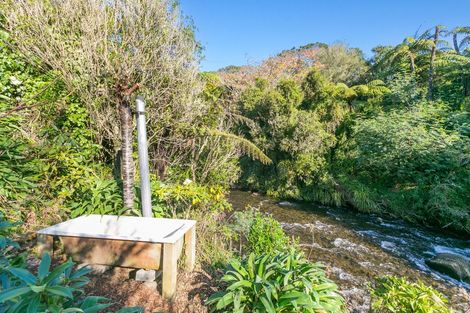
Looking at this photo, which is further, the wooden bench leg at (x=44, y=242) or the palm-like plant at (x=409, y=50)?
the palm-like plant at (x=409, y=50)

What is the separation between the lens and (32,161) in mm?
3301

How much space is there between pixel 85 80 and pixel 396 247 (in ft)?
24.7

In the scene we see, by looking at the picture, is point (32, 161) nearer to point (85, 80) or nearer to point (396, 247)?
point (85, 80)

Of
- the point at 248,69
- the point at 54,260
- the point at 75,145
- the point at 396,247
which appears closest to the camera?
the point at 54,260

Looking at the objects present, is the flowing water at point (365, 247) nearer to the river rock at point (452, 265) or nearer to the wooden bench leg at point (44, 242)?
the river rock at point (452, 265)

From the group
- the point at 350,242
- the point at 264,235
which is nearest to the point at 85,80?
the point at 264,235

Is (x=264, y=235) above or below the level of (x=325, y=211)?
above

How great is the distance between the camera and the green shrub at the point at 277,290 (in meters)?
1.99

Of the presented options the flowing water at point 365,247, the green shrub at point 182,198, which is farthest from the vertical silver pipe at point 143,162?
the flowing water at point 365,247

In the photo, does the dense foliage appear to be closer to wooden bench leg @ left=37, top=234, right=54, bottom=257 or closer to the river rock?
the river rock

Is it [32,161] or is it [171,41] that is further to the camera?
[171,41]

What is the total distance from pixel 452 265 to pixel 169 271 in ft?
18.9

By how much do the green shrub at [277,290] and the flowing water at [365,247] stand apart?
1.95 metres

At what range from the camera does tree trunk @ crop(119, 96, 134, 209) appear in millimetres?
2982
